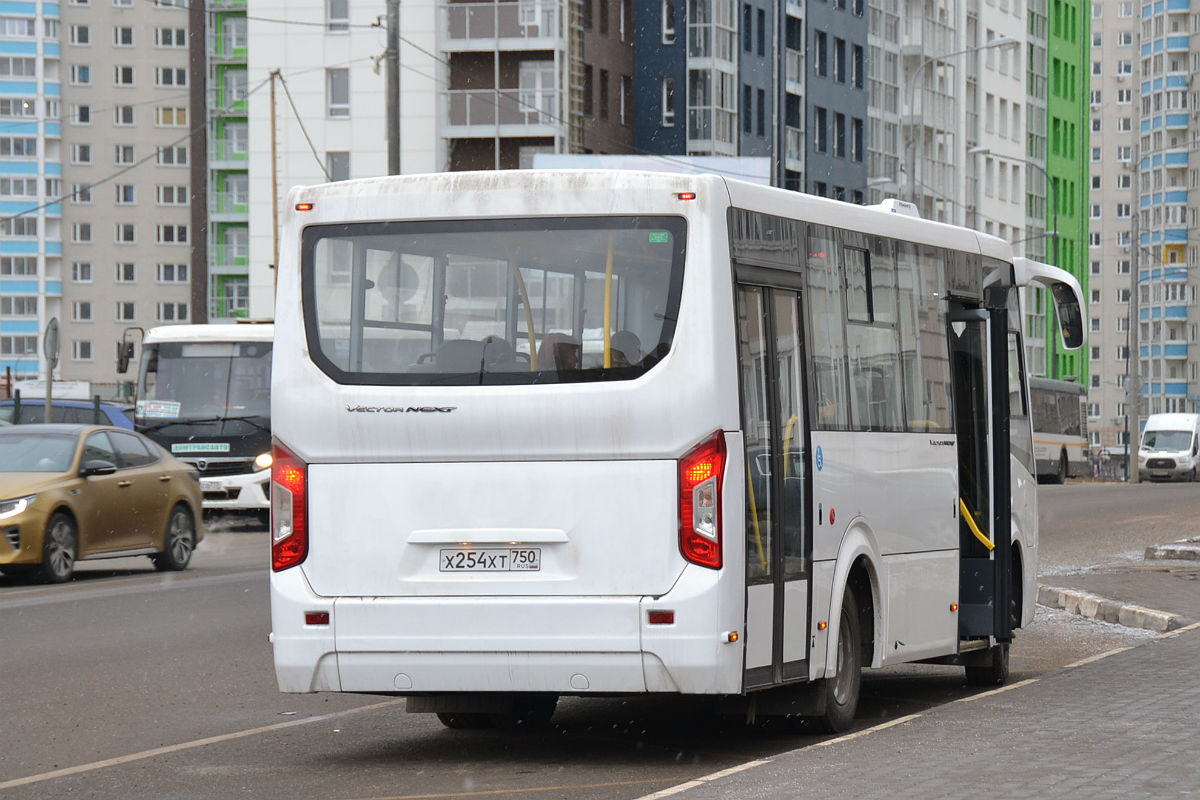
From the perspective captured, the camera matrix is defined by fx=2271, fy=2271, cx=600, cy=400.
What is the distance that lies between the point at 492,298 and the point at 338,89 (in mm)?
74106

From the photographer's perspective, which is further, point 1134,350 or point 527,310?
point 1134,350

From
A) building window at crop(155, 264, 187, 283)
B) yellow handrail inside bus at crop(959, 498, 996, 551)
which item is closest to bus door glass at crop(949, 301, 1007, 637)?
yellow handrail inside bus at crop(959, 498, 996, 551)

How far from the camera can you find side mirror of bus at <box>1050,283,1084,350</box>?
14.6 m

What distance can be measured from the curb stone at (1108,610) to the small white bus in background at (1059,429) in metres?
49.7

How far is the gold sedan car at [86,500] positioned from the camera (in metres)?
21.8

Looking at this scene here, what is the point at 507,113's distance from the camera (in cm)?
7938

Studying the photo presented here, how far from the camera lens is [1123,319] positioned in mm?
181875

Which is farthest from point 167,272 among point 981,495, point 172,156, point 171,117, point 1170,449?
point 981,495

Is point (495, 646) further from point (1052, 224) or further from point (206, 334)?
point (1052, 224)

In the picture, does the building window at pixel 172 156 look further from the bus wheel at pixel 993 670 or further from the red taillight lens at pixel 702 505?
the red taillight lens at pixel 702 505

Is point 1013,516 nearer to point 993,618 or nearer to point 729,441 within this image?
point 993,618

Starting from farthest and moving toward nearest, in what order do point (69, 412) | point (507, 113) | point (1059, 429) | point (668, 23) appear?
point (668, 23) < point (507, 113) < point (1059, 429) < point (69, 412)

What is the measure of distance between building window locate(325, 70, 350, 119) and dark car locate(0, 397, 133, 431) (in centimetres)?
3984

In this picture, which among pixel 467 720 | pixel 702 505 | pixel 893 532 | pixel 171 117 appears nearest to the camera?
pixel 702 505
